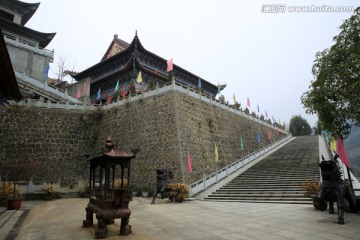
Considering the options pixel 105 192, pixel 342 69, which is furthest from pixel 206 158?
pixel 105 192

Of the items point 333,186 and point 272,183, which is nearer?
point 333,186

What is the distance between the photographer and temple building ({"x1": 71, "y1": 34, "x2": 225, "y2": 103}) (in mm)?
24984

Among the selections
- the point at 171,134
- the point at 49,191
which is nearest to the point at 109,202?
the point at 49,191

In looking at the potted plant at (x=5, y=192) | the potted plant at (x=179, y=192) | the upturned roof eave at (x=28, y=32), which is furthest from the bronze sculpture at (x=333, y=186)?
the upturned roof eave at (x=28, y=32)

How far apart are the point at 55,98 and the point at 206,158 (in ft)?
45.7

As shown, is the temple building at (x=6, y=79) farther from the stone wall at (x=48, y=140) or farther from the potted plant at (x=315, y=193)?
the stone wall at (x=48, y=140)

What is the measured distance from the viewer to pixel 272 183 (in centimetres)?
1356

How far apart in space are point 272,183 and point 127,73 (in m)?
18.4

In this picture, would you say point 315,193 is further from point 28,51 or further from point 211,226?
point 28,51

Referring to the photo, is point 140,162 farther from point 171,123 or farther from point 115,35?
point 115,35

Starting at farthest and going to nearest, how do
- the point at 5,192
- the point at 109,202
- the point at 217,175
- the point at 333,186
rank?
the point at 217,175 → the point at 5,192 → the point at 333,186 → the point at 109,202

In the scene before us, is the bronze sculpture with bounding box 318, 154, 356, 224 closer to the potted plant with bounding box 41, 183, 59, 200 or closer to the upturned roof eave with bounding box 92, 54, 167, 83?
the potted plant with bounding box 41, 183, 59, 200

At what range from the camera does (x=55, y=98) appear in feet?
68.9

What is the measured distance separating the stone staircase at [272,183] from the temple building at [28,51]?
16.0 m
